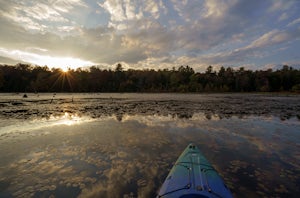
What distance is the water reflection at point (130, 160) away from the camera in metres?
4.29

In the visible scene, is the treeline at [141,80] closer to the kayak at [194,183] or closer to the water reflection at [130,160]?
the water reflection at [130,160]

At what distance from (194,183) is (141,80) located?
101 m

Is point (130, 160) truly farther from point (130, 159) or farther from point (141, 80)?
point (141, 80)

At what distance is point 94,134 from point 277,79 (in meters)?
110

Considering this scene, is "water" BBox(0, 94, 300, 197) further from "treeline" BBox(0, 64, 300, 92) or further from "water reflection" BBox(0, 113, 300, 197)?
"treeline" BBox(0, 64, 300, 92)

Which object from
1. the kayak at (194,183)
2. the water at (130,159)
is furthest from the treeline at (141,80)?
the kayak at (194,183)

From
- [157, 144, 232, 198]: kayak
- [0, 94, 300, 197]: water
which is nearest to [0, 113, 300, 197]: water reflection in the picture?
[0, 94, 300, 197]: water

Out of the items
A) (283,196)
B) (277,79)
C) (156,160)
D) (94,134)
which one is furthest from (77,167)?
(277,79)

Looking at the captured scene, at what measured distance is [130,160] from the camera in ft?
Result: 19.6

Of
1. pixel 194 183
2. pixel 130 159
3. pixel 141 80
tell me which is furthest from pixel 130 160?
pixel 141 80

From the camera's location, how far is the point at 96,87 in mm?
100688

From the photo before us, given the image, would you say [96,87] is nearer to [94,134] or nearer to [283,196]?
[94,134]

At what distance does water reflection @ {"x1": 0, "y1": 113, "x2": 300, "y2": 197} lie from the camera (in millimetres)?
4285

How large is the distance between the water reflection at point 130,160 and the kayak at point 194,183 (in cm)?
85
